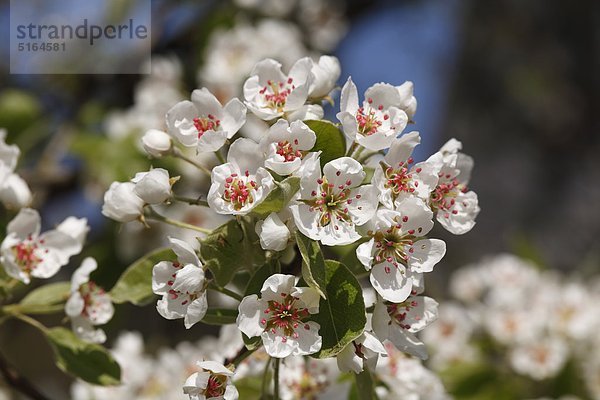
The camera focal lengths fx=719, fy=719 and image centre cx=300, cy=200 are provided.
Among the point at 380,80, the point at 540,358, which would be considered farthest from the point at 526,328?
the point at 380,80

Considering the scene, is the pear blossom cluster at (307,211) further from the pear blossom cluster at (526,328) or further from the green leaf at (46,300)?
the pear blossom cluster at (526,328)

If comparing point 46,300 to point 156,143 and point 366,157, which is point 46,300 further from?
point 366,157

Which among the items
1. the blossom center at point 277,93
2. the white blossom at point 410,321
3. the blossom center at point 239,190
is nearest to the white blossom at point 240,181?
the blossom center at point 239,190

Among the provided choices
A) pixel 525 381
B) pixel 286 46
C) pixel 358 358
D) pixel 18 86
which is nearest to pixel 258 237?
pixel 358 358

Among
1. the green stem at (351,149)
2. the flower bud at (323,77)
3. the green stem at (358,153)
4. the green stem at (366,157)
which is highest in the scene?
the flower bud at (323,77)

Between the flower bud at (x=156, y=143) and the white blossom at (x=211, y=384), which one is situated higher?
the flower bud at (x=156, y=143)

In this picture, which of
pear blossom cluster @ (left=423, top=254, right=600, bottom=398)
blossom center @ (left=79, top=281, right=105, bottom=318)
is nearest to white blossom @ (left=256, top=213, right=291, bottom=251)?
blossom center @ (left=79, top=281, right=105, bottom=318)

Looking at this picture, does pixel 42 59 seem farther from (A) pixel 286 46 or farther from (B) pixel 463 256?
(B) pixel 463 256
